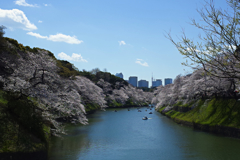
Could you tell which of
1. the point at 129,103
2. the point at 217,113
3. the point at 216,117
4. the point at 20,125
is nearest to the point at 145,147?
the point at 20,125

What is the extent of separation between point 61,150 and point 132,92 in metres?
77.9

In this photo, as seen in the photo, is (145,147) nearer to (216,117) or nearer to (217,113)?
(216,117)

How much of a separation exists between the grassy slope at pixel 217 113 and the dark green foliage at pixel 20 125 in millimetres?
22142

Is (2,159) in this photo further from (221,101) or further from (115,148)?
(221,101)

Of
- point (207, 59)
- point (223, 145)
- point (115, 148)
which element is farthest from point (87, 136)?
point (207, 59)

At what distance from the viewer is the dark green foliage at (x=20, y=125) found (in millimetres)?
13134

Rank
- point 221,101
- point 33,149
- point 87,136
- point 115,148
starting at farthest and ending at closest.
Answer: point 221,101, point 87,136, point 115,148, point 33,149

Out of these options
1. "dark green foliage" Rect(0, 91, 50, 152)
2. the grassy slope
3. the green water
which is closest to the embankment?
the grassy slope

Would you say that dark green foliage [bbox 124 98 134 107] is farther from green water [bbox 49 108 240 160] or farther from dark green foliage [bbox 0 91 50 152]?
dark green foliage [bbox 0 91 50 152]

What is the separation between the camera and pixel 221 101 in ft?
101

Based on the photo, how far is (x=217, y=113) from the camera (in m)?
28.9

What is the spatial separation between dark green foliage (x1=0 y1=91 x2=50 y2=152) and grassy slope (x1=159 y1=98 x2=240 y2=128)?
2214 centimetres

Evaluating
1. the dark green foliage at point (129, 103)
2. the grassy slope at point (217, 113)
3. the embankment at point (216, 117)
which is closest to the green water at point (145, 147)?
the embankment at point (216, 117)

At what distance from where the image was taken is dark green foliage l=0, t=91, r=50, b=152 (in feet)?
43.1
